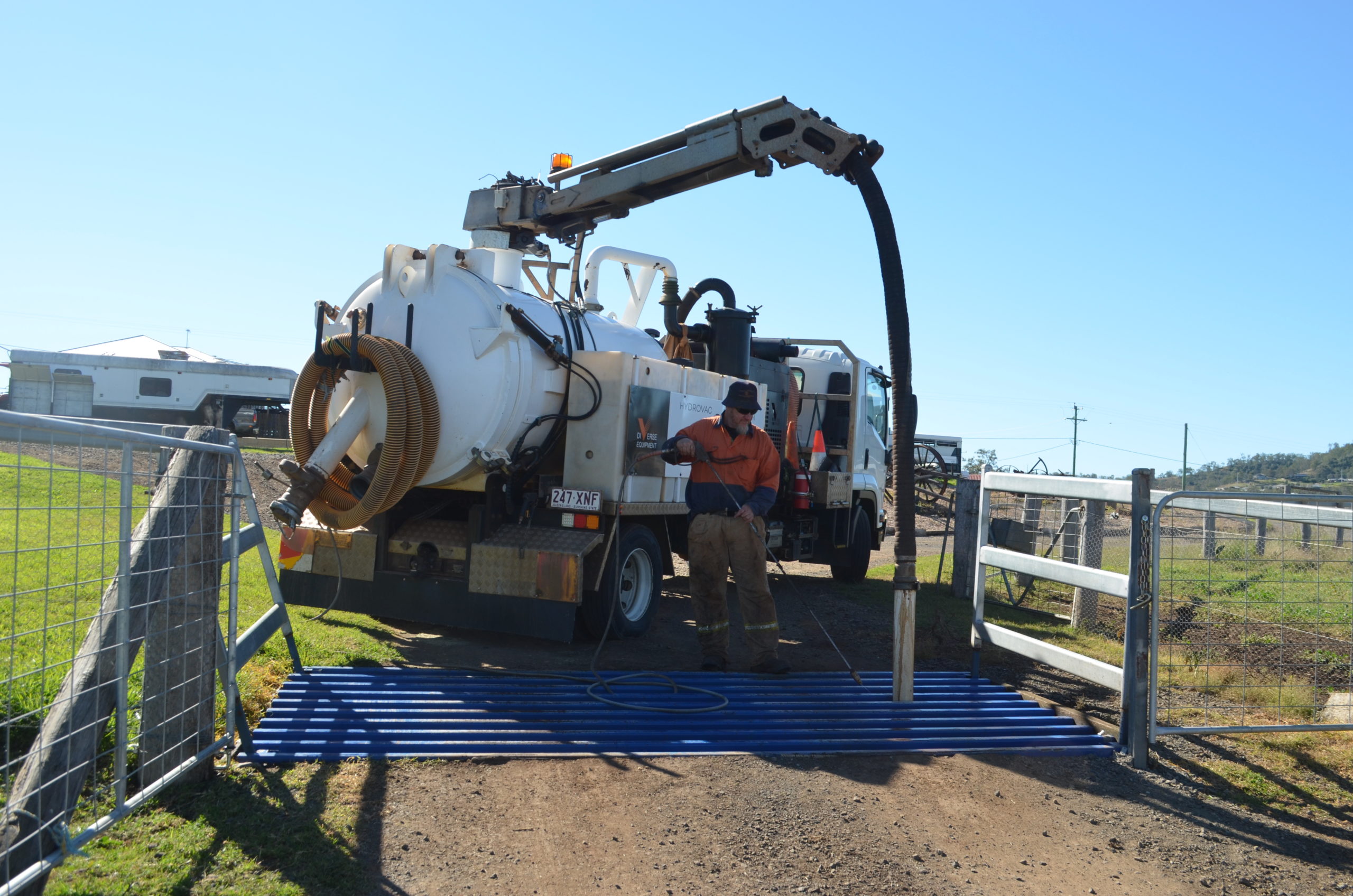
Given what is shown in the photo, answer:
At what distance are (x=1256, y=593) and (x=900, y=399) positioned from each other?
379cm

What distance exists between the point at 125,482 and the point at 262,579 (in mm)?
6329

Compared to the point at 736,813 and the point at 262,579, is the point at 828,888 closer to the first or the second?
the point at 736,813

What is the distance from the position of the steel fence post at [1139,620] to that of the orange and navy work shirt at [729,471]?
2470 mm

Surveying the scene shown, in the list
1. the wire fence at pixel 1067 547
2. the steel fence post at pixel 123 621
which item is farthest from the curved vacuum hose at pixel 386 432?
the wire fence at pixel 1067 547

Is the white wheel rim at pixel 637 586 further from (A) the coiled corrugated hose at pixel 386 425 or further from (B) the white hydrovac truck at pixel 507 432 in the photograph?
(A) the coiled corrugated hose at pixel 386 425

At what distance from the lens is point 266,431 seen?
25.9m

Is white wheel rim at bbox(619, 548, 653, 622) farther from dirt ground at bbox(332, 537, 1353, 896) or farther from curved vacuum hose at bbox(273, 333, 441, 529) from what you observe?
dirt ground at bbox(332, 537, 1353, 896)

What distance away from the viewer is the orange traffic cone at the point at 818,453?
11172 millimetres

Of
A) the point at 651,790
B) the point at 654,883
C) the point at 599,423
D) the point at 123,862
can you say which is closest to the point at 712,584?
the point at 599,423

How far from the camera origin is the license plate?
757 cm

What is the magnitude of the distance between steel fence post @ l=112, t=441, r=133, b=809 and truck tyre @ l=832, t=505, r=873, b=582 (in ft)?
31.8

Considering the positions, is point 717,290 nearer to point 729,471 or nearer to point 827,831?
point 729,471

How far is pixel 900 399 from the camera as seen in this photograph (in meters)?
6.36

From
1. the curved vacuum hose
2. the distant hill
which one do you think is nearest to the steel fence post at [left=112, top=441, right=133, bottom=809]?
the curved vacuum hose
